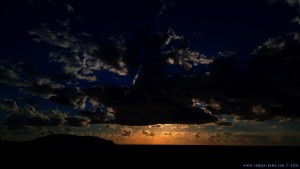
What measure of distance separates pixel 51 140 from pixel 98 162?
555 feet

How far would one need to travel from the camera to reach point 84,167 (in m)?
34.5

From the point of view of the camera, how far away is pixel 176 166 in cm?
3959

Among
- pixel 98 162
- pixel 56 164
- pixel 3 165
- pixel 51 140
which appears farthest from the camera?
pixel 51 140

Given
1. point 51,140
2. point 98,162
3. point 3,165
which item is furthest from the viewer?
point 51,140

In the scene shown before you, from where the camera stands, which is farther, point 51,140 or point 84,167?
point 51,140

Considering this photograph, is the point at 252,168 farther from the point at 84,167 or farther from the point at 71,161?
the point at 71,161

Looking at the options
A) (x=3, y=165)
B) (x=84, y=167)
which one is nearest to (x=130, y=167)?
(x=84, y=167)

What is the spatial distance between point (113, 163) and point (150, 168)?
5.11 metres

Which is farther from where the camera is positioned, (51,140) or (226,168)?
(51,140)

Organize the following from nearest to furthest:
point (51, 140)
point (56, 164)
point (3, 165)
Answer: point (3, 165), point (56, 164), point (51, 140)

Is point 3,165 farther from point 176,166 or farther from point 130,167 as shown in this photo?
point 176,166

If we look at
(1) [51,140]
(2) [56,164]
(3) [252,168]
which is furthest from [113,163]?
(1) [51,140]

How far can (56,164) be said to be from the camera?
3478 centimetres

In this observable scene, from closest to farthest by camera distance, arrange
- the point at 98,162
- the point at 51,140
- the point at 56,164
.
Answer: the point at 56,164, the point at 98,162, the point at 51,140
